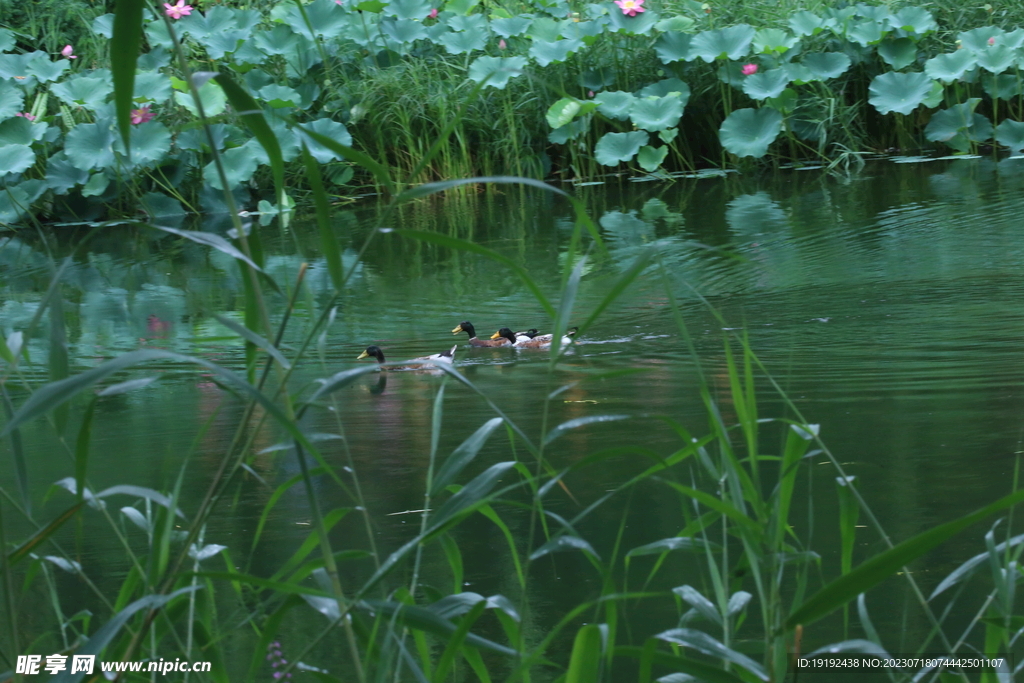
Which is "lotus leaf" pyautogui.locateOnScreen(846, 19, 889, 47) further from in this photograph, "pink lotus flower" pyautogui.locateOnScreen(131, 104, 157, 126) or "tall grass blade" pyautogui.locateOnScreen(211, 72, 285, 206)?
"tall grass blade" pyautogui.locateOnScreen(211, 72, 285, 206)

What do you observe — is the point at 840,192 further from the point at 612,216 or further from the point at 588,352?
the point at 588,352

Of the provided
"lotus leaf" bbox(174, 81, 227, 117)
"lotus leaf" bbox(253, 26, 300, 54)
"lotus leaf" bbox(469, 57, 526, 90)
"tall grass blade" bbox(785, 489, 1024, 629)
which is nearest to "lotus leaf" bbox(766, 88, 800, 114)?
"lotus leaf" bbox(469, 57, 526, 90)

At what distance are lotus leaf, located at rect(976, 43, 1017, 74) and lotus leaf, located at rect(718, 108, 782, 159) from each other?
1867 mm

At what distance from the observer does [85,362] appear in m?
4.86

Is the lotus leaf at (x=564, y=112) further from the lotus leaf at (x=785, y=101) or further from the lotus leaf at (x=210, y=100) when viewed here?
the lotus leaf at (x=210, y=100)

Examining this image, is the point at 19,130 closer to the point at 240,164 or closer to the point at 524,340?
the point at 240,164

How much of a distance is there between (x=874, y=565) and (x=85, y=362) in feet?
14.3

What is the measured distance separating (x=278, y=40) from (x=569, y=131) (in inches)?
119

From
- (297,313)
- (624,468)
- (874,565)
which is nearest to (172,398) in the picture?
(297,313)

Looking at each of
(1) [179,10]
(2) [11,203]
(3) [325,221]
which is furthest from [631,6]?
(3) [325,221]

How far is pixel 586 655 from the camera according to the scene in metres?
1.39

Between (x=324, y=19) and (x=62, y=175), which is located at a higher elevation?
(x=324, y=19)

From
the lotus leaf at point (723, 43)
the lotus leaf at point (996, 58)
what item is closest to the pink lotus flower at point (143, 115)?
the lotus leaf at point (723, 43)

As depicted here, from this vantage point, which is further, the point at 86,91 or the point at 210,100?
the point at 86,91
